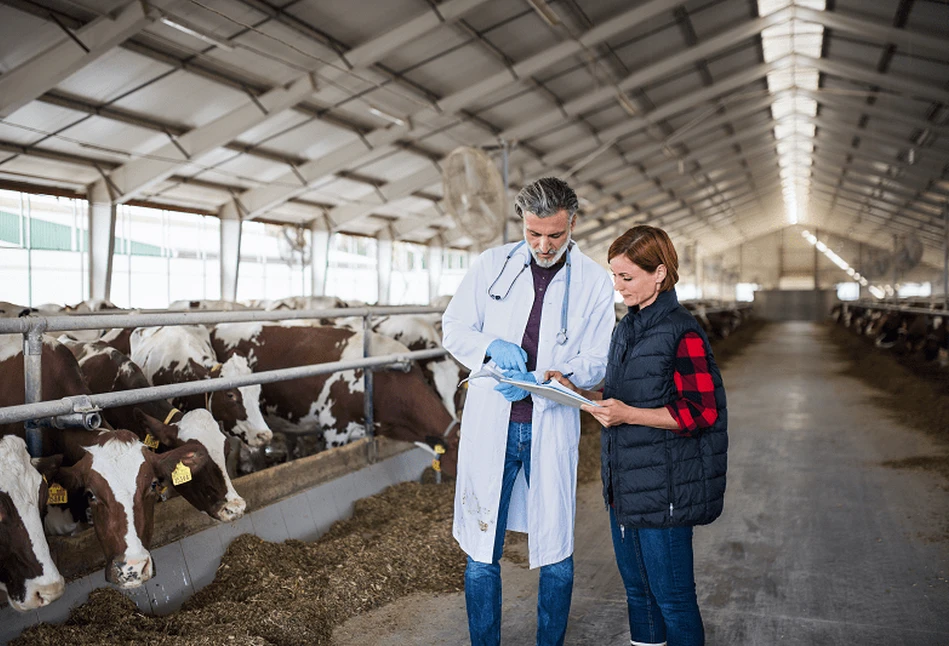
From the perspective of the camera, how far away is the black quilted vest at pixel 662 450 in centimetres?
230

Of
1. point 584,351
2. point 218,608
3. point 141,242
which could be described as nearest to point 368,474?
point 218,608

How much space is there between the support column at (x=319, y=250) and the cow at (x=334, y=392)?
15.4 m

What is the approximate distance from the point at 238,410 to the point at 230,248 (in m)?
15.1

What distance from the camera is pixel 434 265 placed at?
95.4ft

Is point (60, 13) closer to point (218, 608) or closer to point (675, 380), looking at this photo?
point (218, 608)

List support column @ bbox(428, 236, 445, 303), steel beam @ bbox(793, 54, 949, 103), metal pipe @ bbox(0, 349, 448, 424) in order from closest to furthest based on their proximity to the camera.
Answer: metal pipe @ bbox(0, 349, 448, 424), steel beam @ bbox(793, 54, 949, 103), support column @ bbox(428, 236, 445, 303)

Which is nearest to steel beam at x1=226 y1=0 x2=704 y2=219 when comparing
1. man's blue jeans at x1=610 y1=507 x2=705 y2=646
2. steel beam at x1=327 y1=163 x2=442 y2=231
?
steel beam at x1=327 y1=163 x2=442 y2=231

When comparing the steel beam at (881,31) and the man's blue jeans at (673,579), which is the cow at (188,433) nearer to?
the man's blue jeans at (673,579)

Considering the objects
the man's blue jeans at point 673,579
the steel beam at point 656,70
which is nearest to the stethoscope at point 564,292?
the man's blue jeans at point 673,579

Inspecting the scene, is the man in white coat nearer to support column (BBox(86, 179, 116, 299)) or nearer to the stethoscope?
→ the stethoscope

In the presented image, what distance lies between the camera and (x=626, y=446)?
7.81 ft

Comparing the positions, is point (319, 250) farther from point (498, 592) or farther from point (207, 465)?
point (498, 592)

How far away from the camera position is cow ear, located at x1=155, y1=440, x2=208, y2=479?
3281 millimetres

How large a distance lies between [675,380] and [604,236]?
32336 mm
